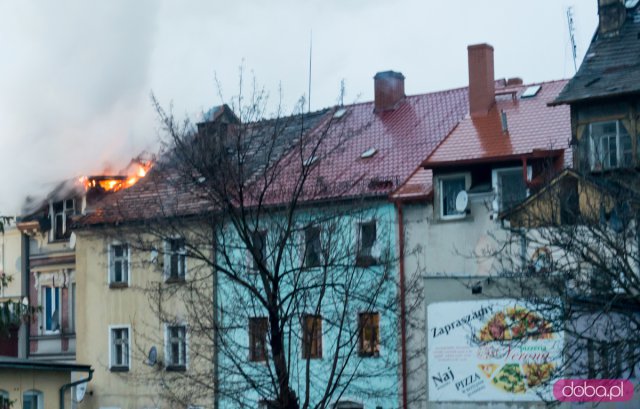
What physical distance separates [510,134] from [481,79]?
10.4ft

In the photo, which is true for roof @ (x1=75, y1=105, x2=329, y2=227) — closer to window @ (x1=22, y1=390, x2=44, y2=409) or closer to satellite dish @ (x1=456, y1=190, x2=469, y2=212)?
satellite dish @ (x1=456, y1=190, x2=469, y2=212)

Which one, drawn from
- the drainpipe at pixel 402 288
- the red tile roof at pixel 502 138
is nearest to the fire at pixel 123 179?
the drainpipe at pixel 402 288

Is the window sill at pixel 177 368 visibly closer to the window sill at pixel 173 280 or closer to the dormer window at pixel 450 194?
the window sill at pixel 173 280

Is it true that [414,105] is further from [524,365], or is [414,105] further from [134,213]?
[524,365]

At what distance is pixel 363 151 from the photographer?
43125mm

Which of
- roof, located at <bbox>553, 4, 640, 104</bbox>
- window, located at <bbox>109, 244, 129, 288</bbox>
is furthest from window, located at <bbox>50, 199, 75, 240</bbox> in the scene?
roof, located at <bbox>553, 4, 640, 104</bbox>

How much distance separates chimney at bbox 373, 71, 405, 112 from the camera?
149 ft

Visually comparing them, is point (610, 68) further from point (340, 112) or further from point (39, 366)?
point (39, 366)

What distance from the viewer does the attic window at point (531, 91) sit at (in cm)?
4166

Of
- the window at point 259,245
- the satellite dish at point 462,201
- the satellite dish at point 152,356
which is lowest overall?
the satellite dish at point 152,356

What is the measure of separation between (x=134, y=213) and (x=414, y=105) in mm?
8804

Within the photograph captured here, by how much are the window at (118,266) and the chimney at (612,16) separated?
16.0 m

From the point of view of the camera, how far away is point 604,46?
37.7 m

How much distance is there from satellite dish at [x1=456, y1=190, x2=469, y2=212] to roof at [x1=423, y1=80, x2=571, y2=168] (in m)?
0.78
